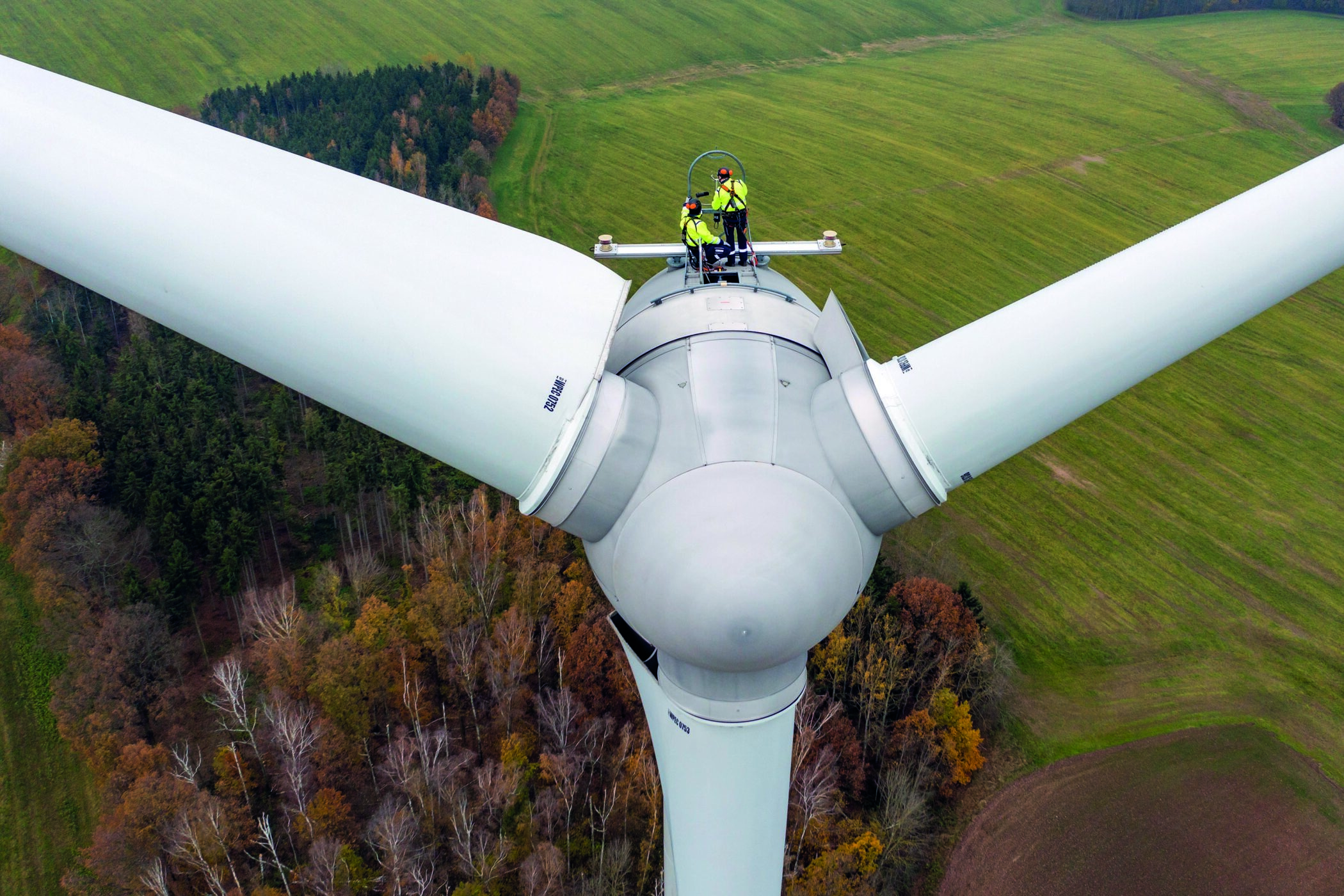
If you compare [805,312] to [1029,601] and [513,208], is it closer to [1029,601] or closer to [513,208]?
[1029,601]

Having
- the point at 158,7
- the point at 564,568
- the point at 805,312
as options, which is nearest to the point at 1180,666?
the point at 564,568

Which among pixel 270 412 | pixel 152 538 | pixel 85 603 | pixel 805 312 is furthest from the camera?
→ pixel 270 412

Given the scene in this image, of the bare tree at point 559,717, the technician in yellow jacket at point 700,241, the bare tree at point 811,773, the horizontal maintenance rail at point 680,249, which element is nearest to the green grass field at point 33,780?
the bare tree at point 559,717

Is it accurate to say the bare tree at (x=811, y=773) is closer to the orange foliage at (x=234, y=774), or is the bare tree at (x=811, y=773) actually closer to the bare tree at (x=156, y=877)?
the orange foliage at (x=234, y=774)

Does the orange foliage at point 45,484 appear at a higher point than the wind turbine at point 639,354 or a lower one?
lower

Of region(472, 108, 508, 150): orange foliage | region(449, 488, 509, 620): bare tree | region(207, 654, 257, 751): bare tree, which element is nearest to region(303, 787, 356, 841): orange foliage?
region(207, 654, 257, 751): bare tree

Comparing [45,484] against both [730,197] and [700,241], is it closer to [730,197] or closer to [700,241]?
[730,197]

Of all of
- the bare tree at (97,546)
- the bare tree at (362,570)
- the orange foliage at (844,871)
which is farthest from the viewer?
the bare tree at (97,546)
